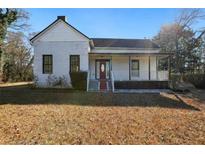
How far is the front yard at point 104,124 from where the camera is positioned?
290 inches

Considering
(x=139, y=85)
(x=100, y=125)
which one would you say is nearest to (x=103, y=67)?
(x=139, y=85)

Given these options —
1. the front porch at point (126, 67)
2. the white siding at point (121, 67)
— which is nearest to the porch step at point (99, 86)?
the front porch at point (126, 67)

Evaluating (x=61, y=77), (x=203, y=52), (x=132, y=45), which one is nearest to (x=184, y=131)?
(x=61, y=77)

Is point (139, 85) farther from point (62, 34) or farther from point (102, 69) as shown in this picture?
point (62, 34)

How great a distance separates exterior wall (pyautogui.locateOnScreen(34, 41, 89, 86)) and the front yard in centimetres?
852

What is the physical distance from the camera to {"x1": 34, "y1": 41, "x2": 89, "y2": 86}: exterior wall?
21.3m

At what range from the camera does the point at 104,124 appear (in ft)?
29.2

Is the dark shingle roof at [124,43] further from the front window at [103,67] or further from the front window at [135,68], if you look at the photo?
the front window at [103,67]

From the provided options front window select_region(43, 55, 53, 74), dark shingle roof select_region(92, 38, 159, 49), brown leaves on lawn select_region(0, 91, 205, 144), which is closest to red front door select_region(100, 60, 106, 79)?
dark shingle roof select_region(92, 38, 159, 49)

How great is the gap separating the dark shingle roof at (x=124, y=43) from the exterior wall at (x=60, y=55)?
19.9 ft

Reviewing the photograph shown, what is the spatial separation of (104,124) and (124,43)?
66.4 feet

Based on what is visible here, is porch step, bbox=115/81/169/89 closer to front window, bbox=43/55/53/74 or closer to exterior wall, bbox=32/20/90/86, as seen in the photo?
exterior wall, bbox=32/20/90/86
